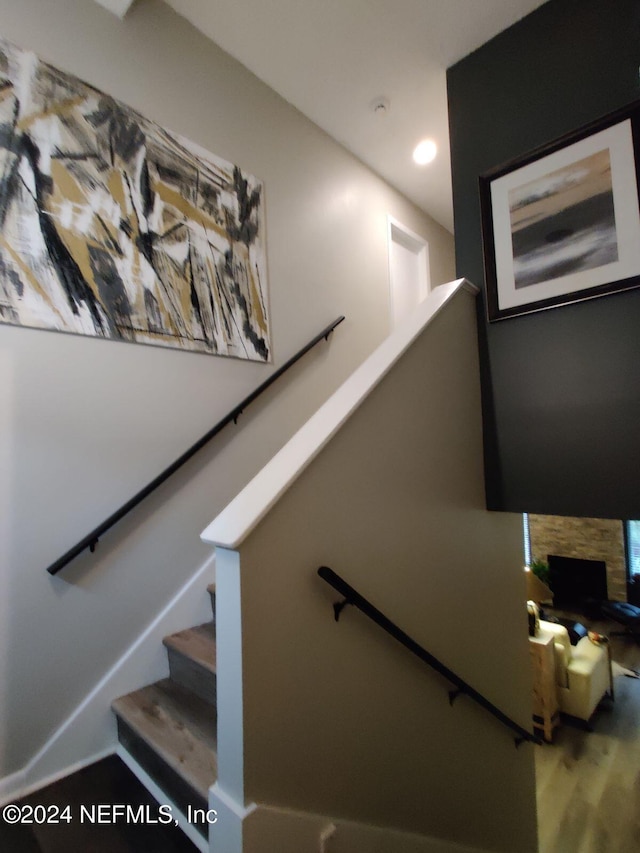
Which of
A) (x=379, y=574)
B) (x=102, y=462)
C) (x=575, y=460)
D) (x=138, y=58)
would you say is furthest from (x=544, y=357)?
(x=138, y=58)

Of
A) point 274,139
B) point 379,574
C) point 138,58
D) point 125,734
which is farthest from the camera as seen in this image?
point 274,139

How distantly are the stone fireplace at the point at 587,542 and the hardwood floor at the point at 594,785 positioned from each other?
264cm

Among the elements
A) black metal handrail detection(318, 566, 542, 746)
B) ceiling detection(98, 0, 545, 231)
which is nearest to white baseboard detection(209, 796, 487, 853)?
black metal handrail detection(318, 566, 542, 746)

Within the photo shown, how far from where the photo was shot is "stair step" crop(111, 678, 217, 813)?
124cm

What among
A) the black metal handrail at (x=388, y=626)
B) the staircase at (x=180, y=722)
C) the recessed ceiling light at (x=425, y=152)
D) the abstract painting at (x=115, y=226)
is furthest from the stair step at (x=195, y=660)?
the recessed ceiling light at (x=425, y=152)

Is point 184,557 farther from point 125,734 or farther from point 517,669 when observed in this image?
point 517,669

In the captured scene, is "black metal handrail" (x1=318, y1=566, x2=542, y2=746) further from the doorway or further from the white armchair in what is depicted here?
the white armchair

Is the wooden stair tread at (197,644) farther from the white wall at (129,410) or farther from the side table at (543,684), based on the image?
the side table at (543,684)

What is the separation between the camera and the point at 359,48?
232 cm

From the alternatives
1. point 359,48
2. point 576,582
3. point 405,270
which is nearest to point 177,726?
point 359,48

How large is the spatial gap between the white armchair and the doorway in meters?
3.65

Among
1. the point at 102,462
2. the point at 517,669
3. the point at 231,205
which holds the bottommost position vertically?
the point at 517,669

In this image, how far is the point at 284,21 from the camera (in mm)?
2174

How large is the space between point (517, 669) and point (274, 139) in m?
3.37
